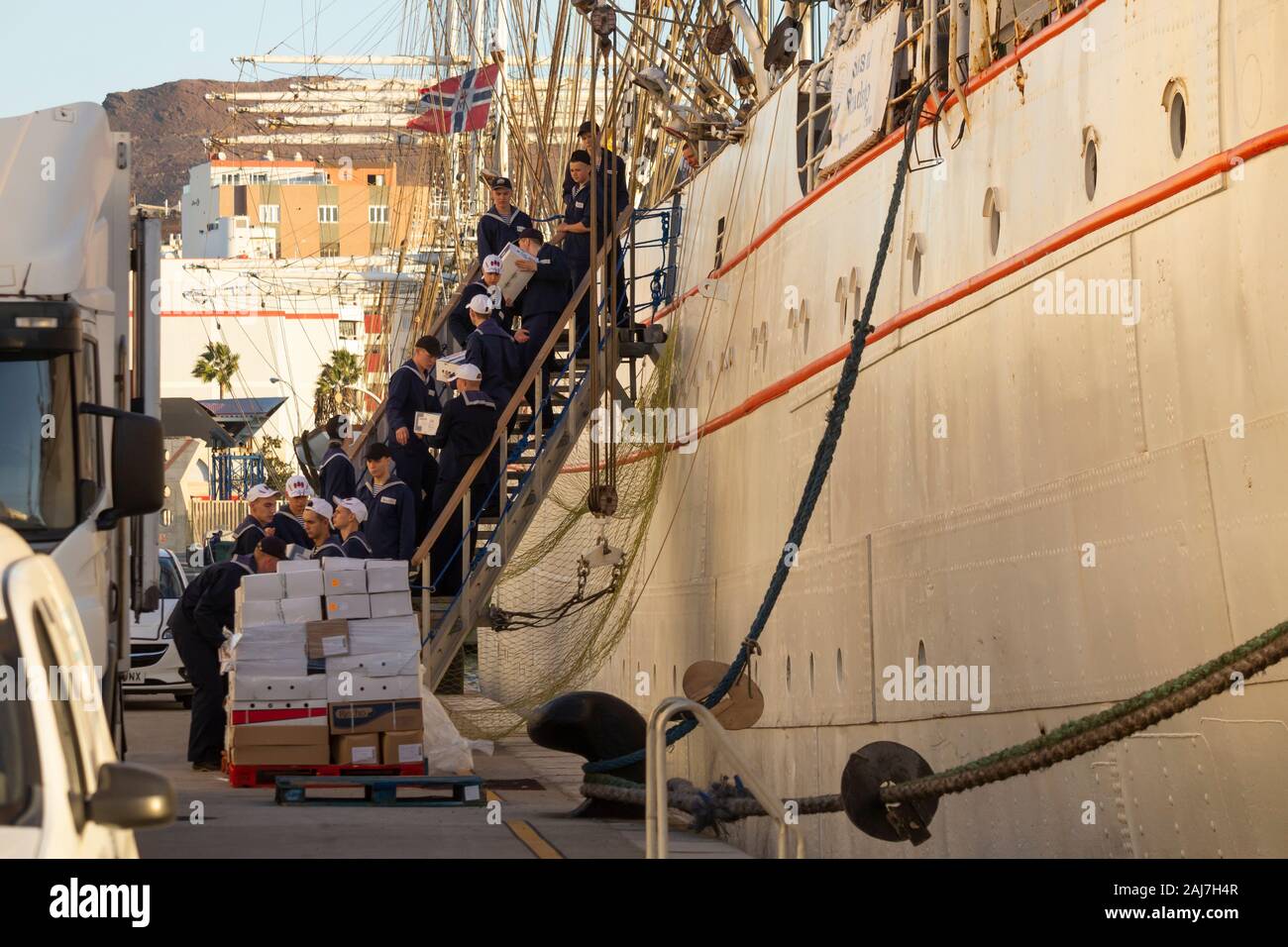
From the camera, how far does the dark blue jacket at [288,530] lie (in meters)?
15.3

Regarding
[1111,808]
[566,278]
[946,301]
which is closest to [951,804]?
[1111,808]

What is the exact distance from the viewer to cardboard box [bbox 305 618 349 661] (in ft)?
38.9

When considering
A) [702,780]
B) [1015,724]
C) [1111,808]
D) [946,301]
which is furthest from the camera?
[702,780]

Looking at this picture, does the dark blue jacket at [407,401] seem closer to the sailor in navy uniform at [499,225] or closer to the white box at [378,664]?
the sailor in navy uniform at [499,225]

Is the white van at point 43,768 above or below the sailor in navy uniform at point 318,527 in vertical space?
below

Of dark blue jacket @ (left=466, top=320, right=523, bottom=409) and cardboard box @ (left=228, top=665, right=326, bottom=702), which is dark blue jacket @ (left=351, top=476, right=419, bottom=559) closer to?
dark blue jacket @ (left=466, top=320, right=523, bottom=409)

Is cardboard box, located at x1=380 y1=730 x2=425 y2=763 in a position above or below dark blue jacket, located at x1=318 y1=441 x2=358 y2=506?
below

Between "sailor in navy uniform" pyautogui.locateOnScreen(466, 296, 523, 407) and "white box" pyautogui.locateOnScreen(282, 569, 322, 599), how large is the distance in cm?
332

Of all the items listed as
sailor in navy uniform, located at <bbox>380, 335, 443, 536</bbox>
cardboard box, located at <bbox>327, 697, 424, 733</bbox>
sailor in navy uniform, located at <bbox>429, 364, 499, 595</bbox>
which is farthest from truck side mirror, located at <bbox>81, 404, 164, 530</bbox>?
sailor in navy uniform, located at <bbox>380, 335, 443, 536</bbox>

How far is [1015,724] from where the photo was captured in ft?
25.8

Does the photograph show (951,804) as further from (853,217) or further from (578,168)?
(578,168)

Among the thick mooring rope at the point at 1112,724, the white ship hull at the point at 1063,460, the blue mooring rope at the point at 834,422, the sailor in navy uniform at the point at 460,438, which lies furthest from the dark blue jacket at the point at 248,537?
the thick mooring rope at the point at 1112,724
